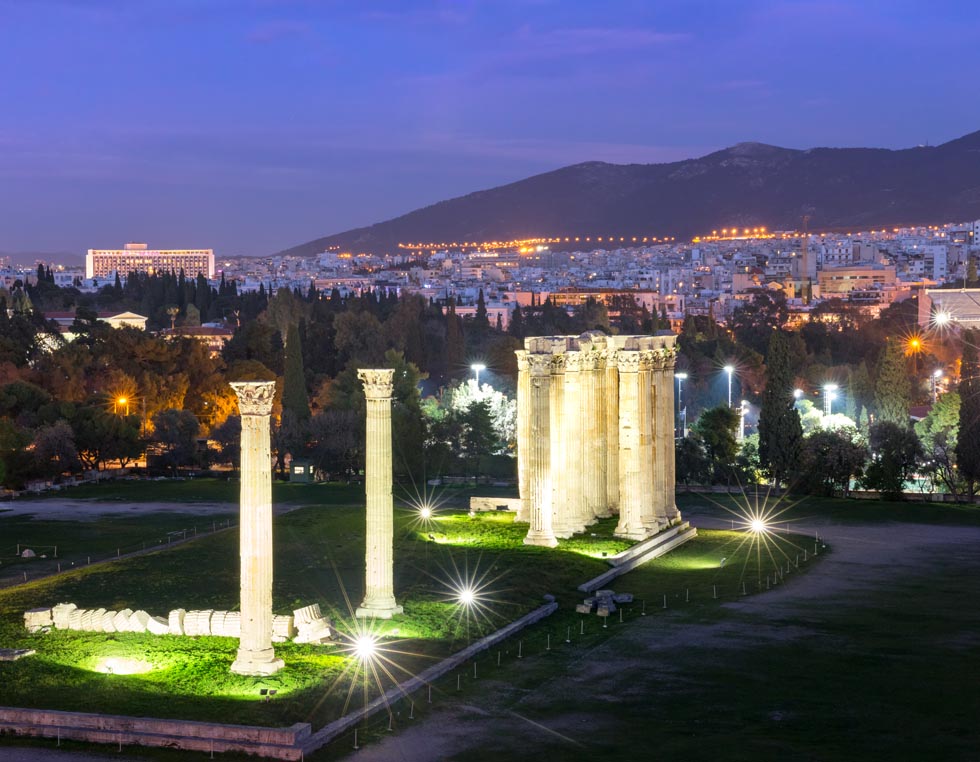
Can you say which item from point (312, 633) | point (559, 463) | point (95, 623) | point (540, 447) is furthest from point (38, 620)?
point (559, 463)

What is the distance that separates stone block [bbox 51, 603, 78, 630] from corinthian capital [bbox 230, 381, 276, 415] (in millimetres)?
7532

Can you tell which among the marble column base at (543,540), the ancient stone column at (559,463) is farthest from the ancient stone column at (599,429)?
the marble column base at (543,540)

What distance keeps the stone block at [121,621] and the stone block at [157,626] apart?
484 millimetres

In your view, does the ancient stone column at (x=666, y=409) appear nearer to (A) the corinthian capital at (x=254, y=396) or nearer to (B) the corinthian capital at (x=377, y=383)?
(B) the corinthian capital at (x=377, y=383)

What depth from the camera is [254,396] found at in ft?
86.7

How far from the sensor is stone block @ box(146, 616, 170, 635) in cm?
3006

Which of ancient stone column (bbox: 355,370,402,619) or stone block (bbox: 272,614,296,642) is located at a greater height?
ancient stone column (bbox: 355,370,402,619)

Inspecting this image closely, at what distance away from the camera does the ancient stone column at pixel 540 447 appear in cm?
4134

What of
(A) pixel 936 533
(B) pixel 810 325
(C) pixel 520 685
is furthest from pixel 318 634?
(B) pixel 810 325

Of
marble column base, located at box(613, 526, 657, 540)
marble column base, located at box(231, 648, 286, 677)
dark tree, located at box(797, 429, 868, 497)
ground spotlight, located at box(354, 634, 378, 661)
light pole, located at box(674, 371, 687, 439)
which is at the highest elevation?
light pole, located at box(674, 371, 687, 439)

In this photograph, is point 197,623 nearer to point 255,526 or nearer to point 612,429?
point 255,526

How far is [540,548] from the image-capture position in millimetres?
41781

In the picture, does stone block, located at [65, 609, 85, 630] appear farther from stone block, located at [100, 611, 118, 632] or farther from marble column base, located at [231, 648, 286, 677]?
marble column base, located at [231, 648, 286, 677]

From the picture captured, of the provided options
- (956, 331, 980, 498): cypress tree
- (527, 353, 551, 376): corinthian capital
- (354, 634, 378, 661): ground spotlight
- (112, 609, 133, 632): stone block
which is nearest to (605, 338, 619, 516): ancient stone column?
(527, 353, 551, 376): corinthian capital
